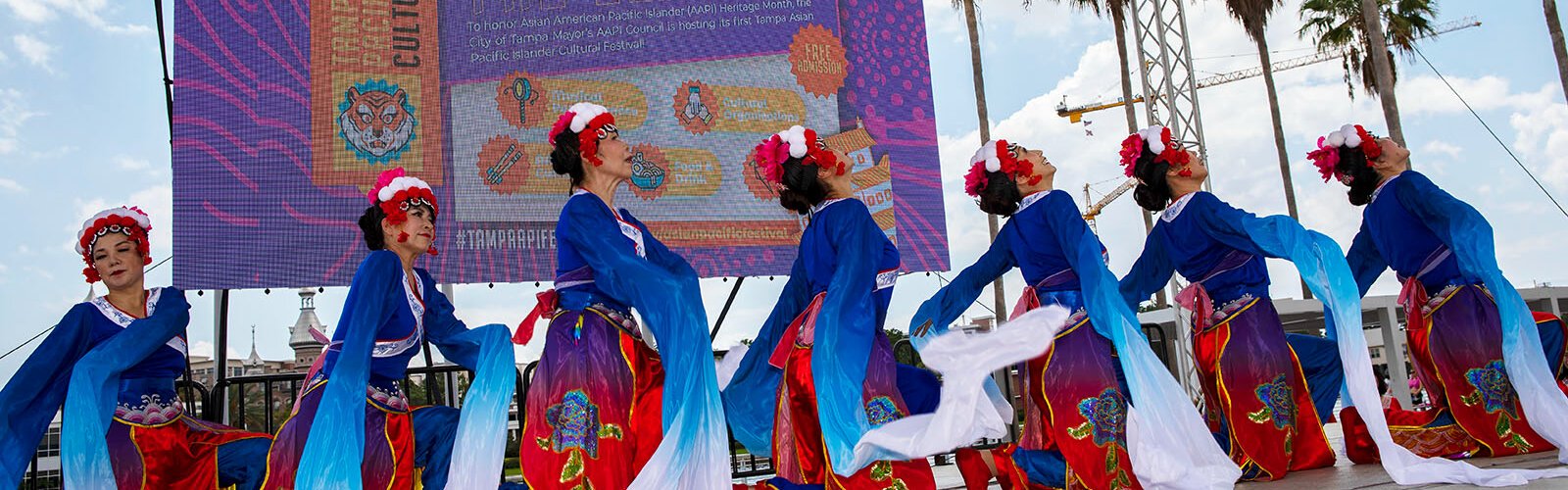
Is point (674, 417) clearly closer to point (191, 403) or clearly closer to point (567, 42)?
point (191, 403)

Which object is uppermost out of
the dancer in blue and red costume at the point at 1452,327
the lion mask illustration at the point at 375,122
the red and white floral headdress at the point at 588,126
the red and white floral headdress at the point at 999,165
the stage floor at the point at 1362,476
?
the lion mask illustration at the point at 375,122

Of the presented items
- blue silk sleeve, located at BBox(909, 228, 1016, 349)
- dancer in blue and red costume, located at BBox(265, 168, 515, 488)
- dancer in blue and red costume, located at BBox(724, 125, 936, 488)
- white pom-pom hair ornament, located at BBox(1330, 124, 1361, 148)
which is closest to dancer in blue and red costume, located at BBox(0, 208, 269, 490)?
dancer in blue and red costume, located at BBox(265, 168, 515, 488)

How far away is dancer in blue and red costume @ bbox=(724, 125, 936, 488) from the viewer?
10.4 ft

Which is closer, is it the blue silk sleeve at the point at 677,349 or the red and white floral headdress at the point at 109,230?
the blue silk sleeve at the point at 677,349

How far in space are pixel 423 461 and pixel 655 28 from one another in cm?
377

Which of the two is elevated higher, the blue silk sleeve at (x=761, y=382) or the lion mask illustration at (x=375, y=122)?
the lion mask illustration at (x=375, y=122)

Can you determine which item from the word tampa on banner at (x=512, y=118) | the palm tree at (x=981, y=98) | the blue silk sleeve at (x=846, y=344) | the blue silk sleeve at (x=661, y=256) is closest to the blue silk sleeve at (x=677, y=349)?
the blue silk sleeve at (x=661, y=256)

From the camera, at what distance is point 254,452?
370 cm

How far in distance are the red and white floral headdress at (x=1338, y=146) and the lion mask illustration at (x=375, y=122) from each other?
4512 mm

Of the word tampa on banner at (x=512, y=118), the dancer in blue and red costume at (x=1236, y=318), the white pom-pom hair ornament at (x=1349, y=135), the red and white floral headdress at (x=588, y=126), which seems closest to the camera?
the red and white floral headdress at (x=588, y=126)

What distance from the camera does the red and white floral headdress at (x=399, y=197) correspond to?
3555 millimetres

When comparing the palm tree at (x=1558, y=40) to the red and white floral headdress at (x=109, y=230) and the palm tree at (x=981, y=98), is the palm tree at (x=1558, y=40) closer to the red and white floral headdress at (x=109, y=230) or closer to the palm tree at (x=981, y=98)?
the palm tree at (x=981, y=98)

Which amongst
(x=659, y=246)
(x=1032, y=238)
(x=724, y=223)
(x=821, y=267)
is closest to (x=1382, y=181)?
(x=1032, y=238)

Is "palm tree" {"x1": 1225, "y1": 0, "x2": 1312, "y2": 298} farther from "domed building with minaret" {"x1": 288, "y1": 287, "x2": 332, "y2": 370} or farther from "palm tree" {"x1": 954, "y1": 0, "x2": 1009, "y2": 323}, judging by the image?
"domed building with minaret" {"x1": 288, "y1": 287, "x2": 332, "y2": 370}
